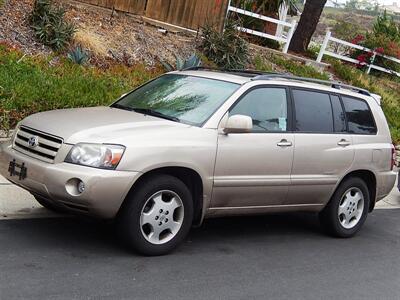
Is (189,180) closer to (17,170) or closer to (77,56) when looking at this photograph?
(17,170)

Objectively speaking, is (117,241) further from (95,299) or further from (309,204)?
(309,204)

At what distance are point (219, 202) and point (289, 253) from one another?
1003 mm

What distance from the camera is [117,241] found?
6.03m

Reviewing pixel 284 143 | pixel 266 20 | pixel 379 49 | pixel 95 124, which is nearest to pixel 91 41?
pixel 266 20

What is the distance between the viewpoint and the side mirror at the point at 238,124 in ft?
19.3

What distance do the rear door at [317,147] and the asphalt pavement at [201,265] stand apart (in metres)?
0.62

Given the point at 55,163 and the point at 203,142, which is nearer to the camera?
the point at 55,163

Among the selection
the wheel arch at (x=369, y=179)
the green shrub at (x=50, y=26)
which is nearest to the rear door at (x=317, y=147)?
the wheel arch at (x=369, y=179)

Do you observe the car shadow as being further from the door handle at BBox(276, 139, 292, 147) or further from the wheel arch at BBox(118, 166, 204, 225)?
the door handle at BBox(276, 139, 292, 147)

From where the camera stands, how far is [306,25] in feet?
59.5

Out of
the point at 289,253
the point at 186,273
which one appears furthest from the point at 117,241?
the point at 289,253

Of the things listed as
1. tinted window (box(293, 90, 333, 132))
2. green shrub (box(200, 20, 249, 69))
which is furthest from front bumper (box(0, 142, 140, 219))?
green shrub (box(200, 20, 249, 69))

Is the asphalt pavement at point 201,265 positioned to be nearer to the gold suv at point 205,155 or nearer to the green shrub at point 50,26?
the gold suv at point 205,155

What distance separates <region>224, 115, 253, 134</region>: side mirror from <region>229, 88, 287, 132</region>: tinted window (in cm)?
27
